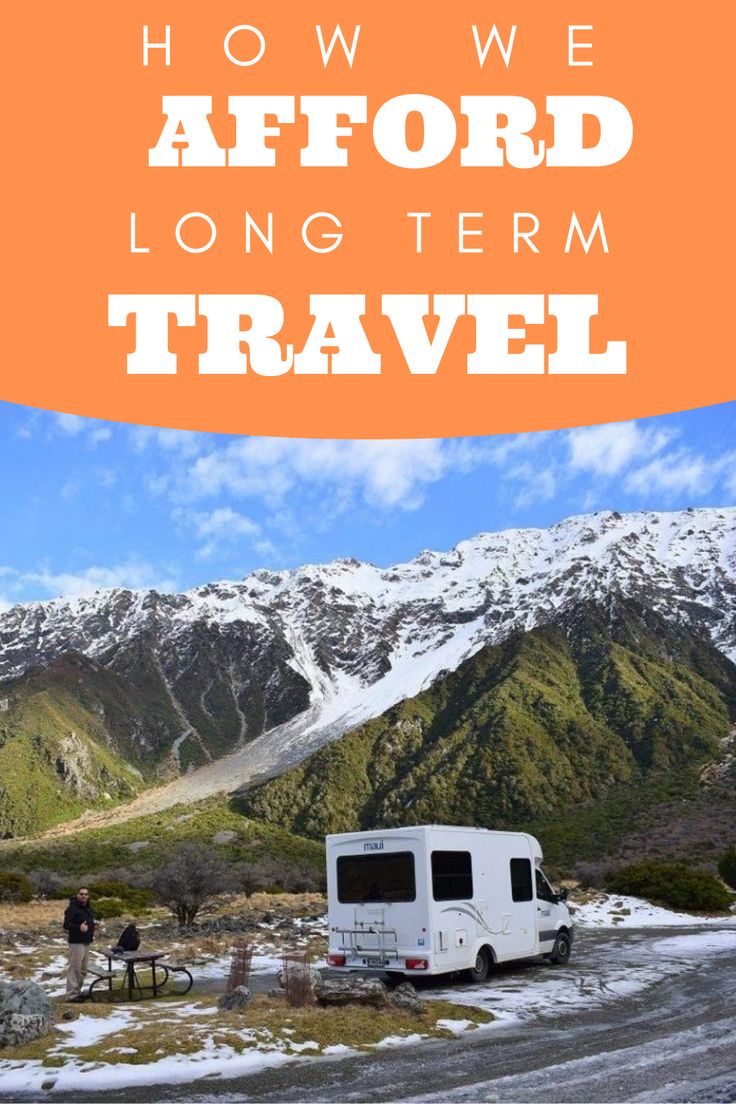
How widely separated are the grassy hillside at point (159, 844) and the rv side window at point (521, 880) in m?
50.0

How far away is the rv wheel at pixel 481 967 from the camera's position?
1560 centimetres

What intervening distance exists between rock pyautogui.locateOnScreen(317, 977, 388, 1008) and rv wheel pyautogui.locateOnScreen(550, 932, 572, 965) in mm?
6694

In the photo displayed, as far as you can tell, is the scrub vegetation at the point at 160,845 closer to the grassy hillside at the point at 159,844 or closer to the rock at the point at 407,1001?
the grassy hillside at the point at 159,844

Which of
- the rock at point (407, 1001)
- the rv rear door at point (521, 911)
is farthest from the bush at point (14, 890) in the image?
the rock at point (407, 1001)

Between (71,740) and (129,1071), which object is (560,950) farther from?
(71,740)

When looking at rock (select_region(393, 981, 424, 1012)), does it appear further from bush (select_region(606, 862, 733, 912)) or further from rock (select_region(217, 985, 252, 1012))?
bush (select_region(606, 862, 733, 912))

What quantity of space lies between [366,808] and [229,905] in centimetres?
7459

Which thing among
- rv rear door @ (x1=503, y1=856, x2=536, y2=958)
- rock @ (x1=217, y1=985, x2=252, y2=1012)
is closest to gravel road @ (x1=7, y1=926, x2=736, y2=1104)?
rv rear door @ (x1=503, y1=856, x2=536, y2=958)

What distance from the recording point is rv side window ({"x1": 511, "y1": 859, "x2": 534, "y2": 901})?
1680 cm

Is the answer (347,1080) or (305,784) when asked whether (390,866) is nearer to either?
(347,1080)

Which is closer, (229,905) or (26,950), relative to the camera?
(26,950)

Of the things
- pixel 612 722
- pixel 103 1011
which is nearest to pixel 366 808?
pixel 612 722

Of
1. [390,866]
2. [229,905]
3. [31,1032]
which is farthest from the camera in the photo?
[229,905]

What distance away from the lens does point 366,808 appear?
108 metres
